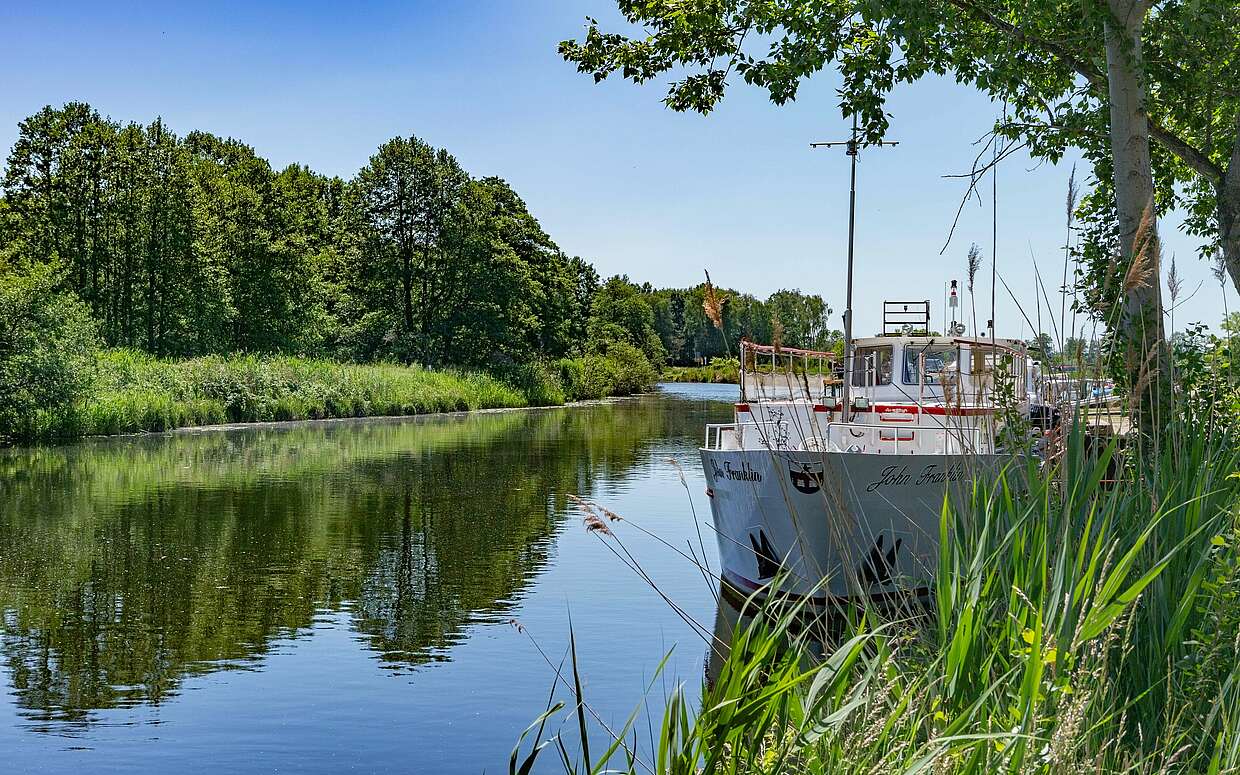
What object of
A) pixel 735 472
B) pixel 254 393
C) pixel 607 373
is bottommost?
pixel 735 472

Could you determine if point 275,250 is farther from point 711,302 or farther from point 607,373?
point 711,302

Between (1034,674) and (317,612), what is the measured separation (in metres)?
10.4

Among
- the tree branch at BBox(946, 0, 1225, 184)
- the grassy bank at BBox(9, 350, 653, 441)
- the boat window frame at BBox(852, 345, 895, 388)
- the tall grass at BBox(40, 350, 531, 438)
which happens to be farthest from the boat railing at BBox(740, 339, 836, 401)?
the tall grass at BBox(40, 350, 531, 438)

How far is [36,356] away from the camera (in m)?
29.2

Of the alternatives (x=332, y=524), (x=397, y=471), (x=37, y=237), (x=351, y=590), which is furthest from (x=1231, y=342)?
(x=37, y=237)

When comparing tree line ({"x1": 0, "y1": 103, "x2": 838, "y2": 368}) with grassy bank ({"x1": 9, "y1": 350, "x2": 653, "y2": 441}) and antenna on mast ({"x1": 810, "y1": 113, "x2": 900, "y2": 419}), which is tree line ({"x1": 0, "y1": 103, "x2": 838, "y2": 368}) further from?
antenna on mast ({"x1": 810, "y1": 113, "x2": 900, "y2": 419})

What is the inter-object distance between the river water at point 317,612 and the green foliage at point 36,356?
488 cm

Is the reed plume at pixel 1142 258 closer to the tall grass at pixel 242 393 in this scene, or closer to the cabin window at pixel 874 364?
the cabin window at pixel 874 364

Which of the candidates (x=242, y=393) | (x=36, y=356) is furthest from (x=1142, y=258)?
(x=242, y=393)

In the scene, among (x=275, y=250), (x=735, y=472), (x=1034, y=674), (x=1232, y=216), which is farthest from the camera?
(x=275, y=250)

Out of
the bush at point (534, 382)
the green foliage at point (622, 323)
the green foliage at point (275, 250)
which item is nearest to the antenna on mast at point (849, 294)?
the green foliage at point (275, 250)

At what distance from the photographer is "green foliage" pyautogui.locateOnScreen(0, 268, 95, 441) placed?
29250 mm

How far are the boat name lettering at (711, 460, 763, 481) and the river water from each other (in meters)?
1.25

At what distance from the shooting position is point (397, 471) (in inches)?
1024
